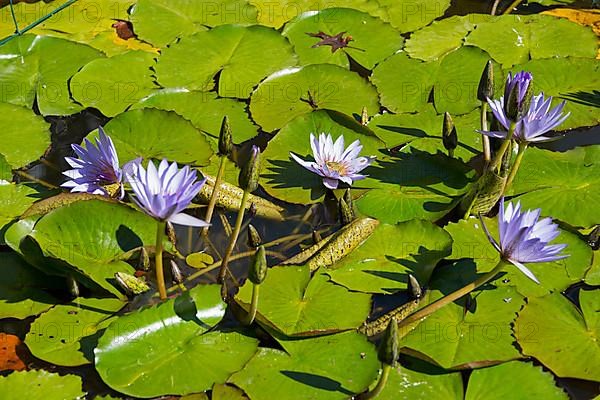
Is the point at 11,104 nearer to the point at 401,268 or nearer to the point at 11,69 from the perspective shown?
the point at 11,69

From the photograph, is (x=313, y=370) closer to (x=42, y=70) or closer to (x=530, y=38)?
(x=42, y=70)

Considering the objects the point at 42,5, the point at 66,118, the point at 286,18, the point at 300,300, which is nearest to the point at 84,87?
the point at 66,118

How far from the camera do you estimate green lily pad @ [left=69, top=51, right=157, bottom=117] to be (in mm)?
3945

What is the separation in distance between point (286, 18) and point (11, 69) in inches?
62.8

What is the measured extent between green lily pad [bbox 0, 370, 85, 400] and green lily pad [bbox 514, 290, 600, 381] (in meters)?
1.59

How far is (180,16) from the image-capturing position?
177 inches

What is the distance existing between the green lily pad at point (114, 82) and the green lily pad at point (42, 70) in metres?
0.08

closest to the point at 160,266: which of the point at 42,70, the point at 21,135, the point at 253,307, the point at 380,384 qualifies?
the point at 253,307

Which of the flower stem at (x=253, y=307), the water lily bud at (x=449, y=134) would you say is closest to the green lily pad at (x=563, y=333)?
the water lily bud at (x=449, y=134)

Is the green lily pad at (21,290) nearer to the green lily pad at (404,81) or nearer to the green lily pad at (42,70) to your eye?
the green lily pad at (42,70)

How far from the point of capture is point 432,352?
8.80 ft

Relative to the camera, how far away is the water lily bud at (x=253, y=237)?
318 centimetres

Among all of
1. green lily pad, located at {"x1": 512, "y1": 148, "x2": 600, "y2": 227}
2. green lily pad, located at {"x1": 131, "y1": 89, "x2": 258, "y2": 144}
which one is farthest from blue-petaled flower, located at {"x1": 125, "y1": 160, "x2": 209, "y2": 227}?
green lily pad, located at {"x1": 512, "y1": 148, "x2": 600, "y2": 227}

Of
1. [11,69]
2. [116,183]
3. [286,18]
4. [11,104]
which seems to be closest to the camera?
[116,183]
